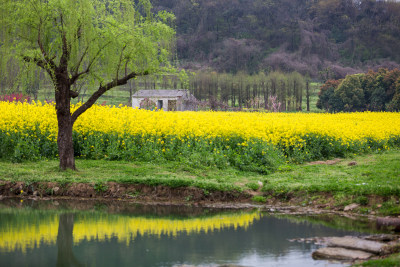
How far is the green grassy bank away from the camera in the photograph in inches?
511

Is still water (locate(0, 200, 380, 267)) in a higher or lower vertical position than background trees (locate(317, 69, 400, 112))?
lower

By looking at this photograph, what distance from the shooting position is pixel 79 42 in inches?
624

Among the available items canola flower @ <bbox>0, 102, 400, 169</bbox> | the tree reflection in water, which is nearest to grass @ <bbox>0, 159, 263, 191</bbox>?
canola flower @ <bbox>0, 102, 400, 169</bbox>

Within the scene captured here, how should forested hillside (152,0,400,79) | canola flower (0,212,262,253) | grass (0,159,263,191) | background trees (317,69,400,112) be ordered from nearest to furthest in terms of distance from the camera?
canola flower (0,212,262,253) < grass (0,159,263,191) < background trees (317,69,400,112) < forested hillside (152,0,400,79)

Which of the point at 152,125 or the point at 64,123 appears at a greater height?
the point at 64,123

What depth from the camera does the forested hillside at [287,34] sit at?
12025cm

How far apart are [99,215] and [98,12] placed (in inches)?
271

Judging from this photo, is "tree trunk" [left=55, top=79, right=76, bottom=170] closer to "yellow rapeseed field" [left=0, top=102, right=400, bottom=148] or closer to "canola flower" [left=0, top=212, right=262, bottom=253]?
"yellow rapeseed field" [left=0, top=102, right=400, bottom=148]

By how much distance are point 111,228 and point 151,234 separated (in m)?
1.13

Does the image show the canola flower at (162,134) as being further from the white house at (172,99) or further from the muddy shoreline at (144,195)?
the white house at (172,99)

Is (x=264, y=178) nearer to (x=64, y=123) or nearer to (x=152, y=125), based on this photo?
(x=152, y=125)

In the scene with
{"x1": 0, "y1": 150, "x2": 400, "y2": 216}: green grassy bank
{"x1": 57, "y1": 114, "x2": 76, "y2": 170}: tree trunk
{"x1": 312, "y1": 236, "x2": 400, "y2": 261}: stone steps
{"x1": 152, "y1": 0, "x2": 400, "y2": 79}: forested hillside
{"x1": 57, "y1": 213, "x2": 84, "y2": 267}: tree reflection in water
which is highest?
{"x1": 152, "y1": 0, "x2": 400, "y2": 79}: forested hillside

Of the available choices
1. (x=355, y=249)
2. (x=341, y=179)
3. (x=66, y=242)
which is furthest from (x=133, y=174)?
(x=355, y=249)

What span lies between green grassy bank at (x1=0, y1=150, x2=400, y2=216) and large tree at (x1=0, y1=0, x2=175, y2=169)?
1.42m
